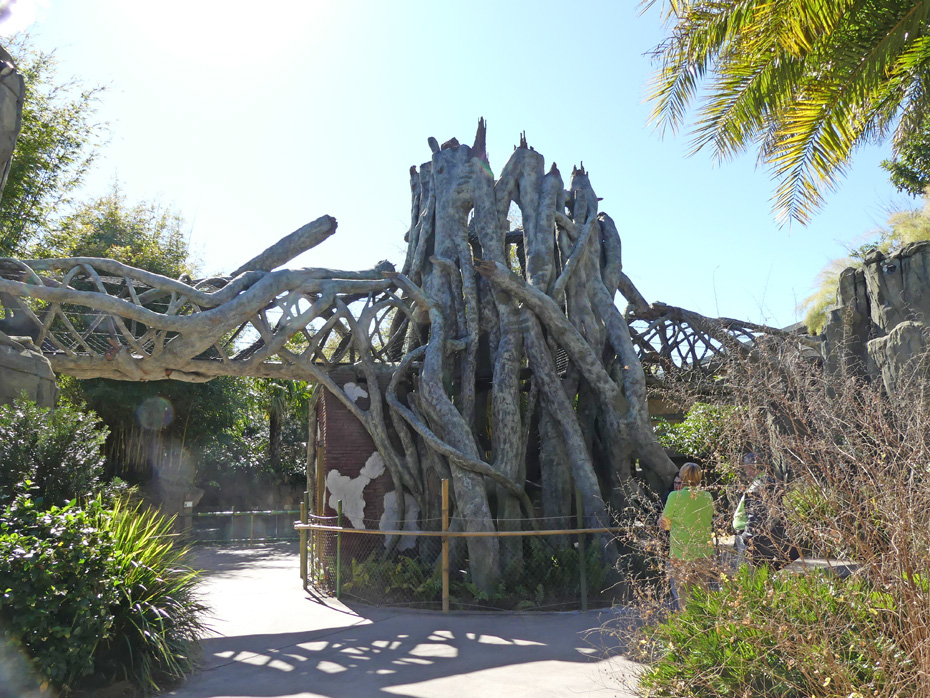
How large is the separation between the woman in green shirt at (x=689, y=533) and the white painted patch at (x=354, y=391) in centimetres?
646

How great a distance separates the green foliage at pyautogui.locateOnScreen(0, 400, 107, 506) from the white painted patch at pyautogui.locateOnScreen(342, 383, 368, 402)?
5.28 metres

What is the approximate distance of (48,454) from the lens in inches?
249

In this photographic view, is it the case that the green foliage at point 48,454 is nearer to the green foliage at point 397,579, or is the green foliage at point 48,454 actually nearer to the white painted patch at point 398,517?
the green foliage at point 397,579

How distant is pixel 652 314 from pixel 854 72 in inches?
275

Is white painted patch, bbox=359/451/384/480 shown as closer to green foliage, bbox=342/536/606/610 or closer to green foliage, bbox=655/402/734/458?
green foliage, bbox=342/536/606/610

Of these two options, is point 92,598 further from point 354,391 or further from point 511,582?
point 354,391

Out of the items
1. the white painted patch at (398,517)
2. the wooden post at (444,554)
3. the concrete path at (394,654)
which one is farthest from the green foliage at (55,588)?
the white painted patch at (398,517)

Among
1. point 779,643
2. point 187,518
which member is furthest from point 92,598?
point 187,518

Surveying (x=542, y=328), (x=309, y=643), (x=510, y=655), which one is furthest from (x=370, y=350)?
(x=510, y=655)

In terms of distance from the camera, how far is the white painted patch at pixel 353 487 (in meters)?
11.9

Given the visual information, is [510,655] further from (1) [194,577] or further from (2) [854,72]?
(2) [854,72]

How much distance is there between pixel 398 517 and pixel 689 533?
6430mm

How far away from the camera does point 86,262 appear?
9820 millimetres

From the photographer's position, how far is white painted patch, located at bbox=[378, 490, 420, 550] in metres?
11.3
